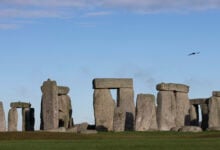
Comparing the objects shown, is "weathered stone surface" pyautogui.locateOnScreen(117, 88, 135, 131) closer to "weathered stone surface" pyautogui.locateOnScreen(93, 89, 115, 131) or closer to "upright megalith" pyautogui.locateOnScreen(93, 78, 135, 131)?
"upright megalith" pyautogui.locateOnScreen(93, 78, 135, 131)

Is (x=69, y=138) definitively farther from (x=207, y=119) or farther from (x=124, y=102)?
(x=207, y=119)

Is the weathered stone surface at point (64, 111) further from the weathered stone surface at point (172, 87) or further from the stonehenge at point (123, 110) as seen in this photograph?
the weathered stone surface at point (172, 87)

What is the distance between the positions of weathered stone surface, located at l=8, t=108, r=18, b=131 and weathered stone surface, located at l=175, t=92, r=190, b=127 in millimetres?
10765

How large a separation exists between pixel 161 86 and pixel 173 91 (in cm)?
173

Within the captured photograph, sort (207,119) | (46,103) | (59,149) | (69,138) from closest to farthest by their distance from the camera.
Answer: (59,149) < (69,138) < (46,103) < (207,119)

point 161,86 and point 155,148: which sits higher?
point 161,86

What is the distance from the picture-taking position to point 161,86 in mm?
48781

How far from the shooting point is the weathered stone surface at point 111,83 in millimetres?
47875

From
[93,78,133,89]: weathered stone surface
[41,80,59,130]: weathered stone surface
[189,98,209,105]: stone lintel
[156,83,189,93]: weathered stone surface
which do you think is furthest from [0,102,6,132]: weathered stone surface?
[189,98,209,105]: stone lintel

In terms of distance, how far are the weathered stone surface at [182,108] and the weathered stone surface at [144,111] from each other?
3972 mm

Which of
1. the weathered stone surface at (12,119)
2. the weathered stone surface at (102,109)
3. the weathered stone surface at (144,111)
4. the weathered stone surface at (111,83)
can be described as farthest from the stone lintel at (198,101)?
the weathered stone surface at (12,119)

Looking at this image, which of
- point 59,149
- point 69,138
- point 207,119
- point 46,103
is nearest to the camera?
point 59,149

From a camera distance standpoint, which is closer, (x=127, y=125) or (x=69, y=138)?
(x=69, y=138)

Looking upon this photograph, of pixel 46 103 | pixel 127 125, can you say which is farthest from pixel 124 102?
pixel 46 103
